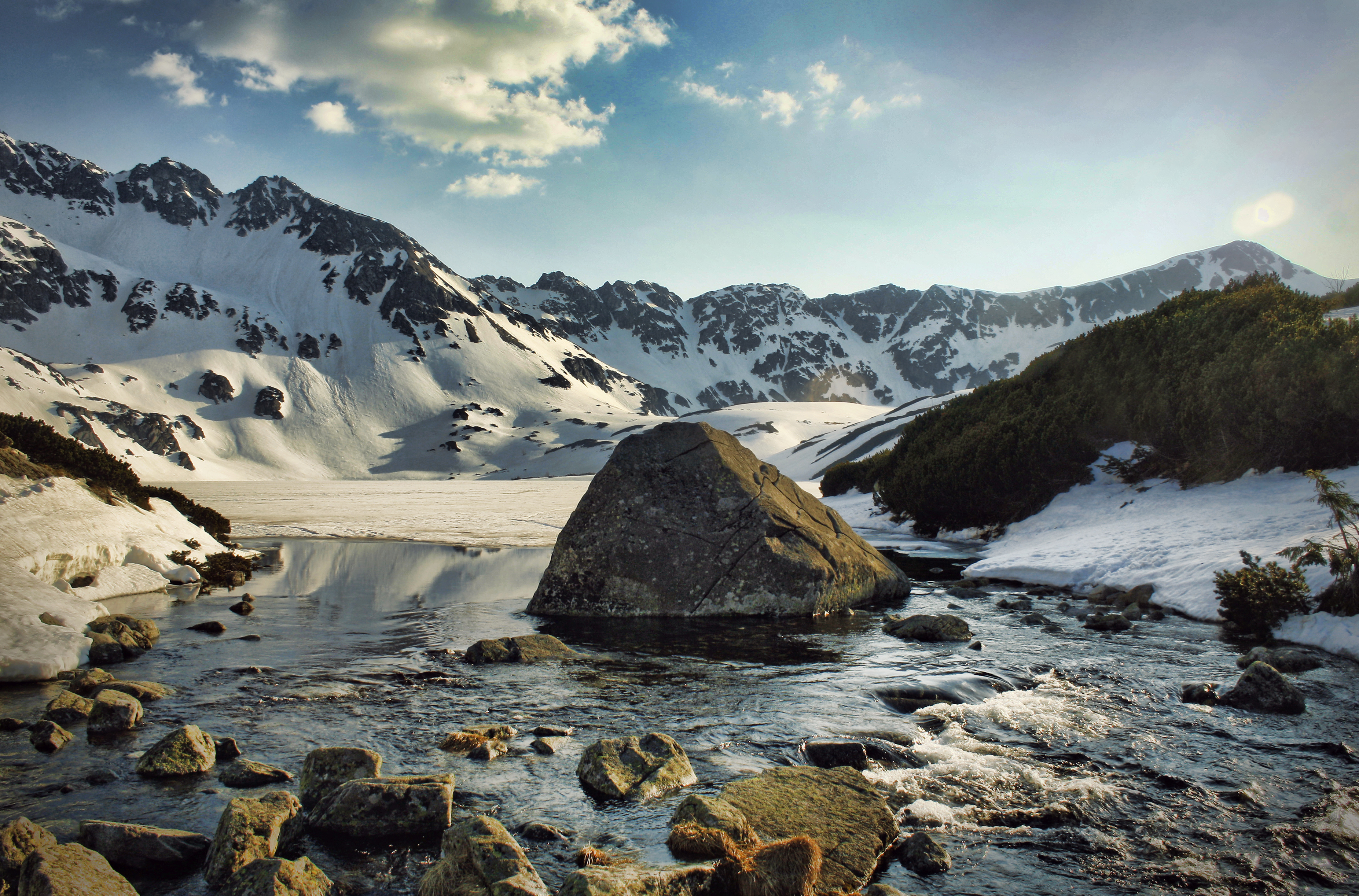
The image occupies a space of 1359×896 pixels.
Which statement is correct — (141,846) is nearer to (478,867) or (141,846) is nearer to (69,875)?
(69,875)

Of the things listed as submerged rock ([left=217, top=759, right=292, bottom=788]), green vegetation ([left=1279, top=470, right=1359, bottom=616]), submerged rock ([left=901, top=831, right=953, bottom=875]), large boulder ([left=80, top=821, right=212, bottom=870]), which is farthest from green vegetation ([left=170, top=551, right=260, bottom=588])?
green vegetation ([left=1279, top=470, right=1359, bottom=616])

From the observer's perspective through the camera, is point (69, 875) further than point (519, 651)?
No

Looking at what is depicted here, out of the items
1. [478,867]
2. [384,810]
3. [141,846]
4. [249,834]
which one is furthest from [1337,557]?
[141,846]

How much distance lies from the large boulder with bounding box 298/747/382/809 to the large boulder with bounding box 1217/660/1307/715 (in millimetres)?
8702

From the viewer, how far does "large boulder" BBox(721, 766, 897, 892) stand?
423cm

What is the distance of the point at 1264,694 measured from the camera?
716cm

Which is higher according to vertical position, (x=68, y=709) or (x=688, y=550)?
(x=688, y=550)

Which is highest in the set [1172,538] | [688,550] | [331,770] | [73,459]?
[73,459]

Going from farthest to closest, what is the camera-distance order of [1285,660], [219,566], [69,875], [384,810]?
[219,566], [1285,660], [384,810], [69,875]

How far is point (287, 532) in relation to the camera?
2770 cm

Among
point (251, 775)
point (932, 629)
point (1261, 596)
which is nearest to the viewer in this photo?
point (251, 775)

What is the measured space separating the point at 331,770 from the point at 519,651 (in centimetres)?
436

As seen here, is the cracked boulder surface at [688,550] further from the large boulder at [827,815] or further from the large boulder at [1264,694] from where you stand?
the large boulder at [827,815]

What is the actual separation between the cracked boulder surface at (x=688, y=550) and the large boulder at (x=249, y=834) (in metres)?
8.10
